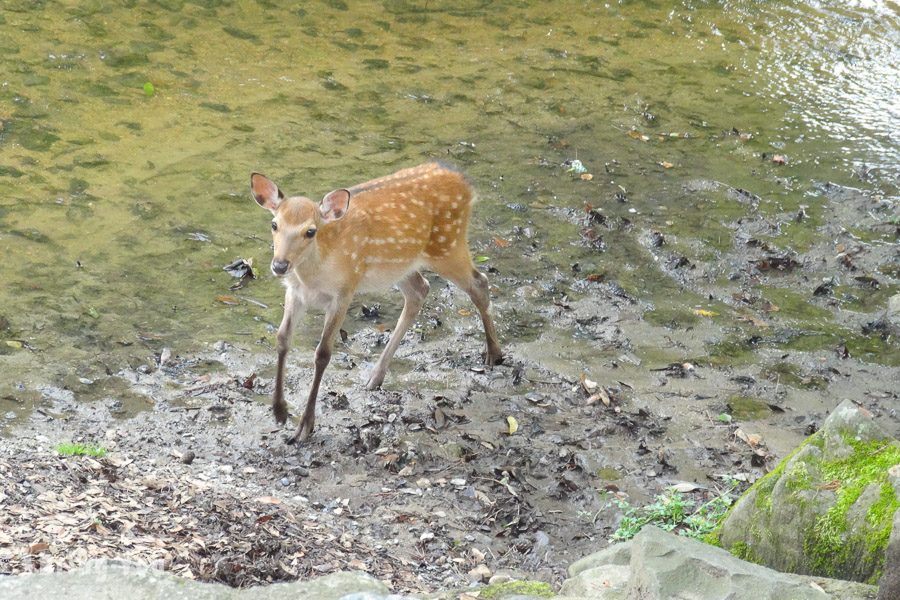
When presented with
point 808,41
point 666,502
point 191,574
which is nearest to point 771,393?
point 666,502

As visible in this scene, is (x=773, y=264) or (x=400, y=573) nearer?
(x=400, y=573)

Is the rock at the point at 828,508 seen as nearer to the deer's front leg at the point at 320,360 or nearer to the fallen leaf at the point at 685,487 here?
the fallen leaf at the point at 685,487

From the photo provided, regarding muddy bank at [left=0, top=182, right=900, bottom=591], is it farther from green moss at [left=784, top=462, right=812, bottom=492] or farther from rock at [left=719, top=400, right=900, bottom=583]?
green moss at [left=784, top=462, right=812, bottom=492]

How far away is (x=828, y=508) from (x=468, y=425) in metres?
2.43

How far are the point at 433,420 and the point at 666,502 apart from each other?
1.44 metres

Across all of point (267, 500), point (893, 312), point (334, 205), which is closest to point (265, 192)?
point (334, 205)

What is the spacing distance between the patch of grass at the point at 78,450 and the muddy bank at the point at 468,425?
97 mm

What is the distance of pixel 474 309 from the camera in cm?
732

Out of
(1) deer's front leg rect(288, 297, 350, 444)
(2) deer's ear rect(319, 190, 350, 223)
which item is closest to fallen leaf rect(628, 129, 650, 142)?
(1) deer's front leg rect(288, 297, 350, 444)

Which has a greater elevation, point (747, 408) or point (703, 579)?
point (703, 579)

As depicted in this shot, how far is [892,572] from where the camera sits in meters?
3.39

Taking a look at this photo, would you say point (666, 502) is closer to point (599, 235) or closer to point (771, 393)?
point (771, 393)

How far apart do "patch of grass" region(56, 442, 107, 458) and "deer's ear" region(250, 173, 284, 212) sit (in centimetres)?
152

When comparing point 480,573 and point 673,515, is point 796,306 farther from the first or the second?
point 480,573
